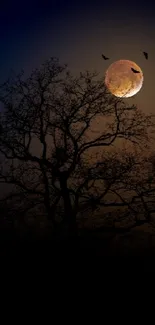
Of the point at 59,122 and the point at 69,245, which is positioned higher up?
the point at 59,122

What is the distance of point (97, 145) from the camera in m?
13.1

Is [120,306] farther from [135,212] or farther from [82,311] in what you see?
[135,212]

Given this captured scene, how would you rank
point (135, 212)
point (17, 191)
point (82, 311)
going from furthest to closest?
point (17, 191) → point (135, 212) → point (82, 311)

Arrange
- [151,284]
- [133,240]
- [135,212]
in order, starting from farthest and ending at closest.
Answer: [133,240], [135,212], [151,284]

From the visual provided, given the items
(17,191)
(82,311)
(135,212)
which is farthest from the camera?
(17,191)

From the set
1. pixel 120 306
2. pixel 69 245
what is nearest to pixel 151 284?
pixel 120 306

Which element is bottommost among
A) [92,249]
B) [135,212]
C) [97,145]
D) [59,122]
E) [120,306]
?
[120,306]

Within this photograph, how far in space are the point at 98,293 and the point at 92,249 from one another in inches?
143

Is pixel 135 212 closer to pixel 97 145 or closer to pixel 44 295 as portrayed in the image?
pixel 97 145

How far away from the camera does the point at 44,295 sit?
10.5 metres

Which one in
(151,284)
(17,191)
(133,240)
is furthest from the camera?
(133,240)

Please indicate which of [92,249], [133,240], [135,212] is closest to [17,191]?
[92,249]

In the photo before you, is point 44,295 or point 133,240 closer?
point 44,295

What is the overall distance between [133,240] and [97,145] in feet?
24.6
